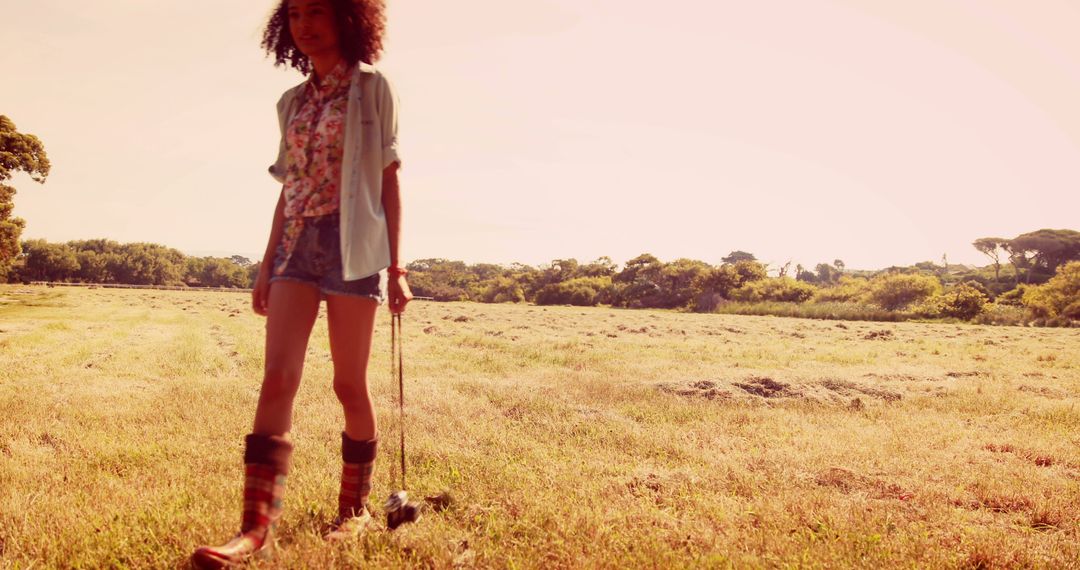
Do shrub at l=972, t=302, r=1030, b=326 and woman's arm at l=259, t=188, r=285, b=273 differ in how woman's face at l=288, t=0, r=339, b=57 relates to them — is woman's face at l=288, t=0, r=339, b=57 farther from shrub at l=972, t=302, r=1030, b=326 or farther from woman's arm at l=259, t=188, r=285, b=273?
shrub at l=972, t=302, r=1030, b=326

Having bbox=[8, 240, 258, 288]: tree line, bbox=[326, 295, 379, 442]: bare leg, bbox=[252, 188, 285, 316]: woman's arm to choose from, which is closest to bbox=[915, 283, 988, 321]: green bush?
bbox=[326, 295, 379, 442]: bare leg

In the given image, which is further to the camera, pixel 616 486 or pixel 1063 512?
pixel 616 486

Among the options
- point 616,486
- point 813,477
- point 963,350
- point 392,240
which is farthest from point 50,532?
point 963,350

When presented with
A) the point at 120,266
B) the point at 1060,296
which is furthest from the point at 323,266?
the point at 120,266

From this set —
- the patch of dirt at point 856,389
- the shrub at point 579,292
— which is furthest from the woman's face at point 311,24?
the shrub at point 579,292

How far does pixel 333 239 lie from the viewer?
2.25m

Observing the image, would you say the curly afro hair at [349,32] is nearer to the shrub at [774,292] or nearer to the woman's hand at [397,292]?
the woman's hand at [397,292]

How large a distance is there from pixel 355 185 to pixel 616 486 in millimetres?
2076

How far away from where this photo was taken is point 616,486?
3.19m

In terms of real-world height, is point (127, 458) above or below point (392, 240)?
below

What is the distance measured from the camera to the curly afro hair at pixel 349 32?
92.5 inches

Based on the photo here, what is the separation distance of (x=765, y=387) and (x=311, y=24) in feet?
19.3

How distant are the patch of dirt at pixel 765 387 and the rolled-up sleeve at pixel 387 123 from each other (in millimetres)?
5245

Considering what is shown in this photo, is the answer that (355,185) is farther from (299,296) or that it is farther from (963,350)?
(963,350)
